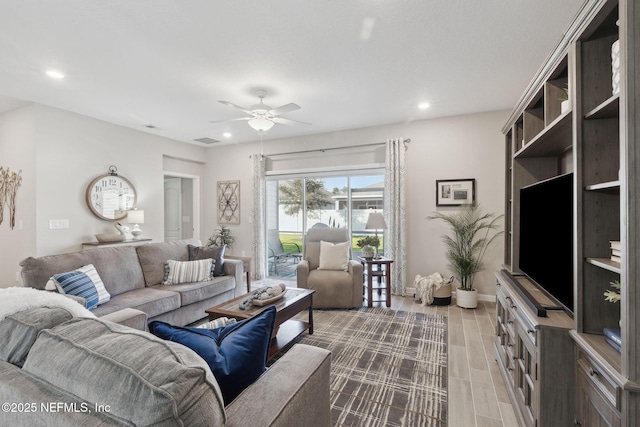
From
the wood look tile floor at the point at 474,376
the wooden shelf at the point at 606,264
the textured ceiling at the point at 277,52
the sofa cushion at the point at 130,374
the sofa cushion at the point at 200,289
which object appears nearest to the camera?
the sofa cushion at the point at 130,374

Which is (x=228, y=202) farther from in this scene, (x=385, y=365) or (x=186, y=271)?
(x=385, y=365)

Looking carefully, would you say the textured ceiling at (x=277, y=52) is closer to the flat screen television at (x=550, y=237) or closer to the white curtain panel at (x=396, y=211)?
the white curtain panel at (x=396, y=211)

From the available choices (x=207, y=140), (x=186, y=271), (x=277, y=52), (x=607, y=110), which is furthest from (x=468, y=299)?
(x=207, y=140)

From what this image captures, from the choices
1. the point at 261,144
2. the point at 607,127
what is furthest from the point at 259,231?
the point at 607,127

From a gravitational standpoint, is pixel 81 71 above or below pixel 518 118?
above

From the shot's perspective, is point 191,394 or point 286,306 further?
point 286,306

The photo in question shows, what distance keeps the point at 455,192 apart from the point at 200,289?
372cm

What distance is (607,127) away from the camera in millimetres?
1317

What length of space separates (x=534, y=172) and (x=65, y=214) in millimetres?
5641

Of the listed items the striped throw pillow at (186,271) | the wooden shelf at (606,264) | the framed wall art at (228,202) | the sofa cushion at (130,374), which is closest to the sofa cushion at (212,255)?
the striped throw pillow at (186,271)

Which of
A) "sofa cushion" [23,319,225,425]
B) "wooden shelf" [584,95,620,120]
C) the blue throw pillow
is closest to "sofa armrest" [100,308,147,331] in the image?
the blue throw pillow

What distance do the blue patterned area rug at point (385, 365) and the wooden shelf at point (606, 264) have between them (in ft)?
4.30

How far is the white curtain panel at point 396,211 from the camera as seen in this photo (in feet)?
15.2

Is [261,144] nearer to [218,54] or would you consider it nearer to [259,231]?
[259,231]
